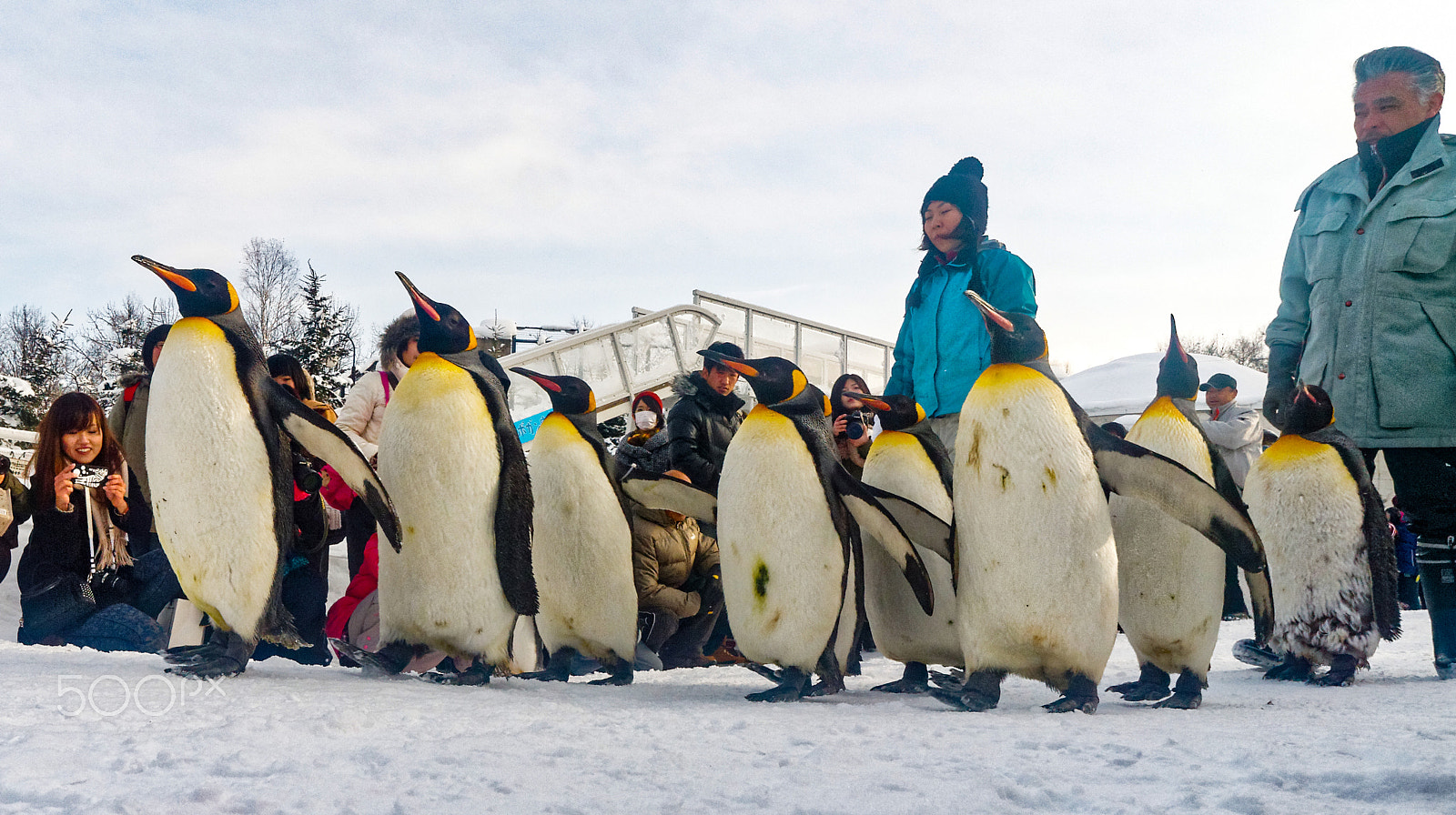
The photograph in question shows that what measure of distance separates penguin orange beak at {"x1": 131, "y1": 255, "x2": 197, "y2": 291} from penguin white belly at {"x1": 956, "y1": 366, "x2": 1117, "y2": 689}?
2.00 metres

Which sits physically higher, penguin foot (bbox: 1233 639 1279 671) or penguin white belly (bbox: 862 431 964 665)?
penguin white belly (bbox: 862 431 964 665)

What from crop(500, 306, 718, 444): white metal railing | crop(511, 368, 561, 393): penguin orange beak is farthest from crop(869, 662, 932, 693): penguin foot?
crop(500, 306, 718, 444): white metal railing

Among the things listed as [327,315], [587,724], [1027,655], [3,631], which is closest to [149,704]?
[587,724]

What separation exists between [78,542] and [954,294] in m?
3.17

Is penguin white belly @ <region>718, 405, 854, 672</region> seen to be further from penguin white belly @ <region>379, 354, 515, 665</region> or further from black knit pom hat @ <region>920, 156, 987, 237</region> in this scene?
black knit pom hat @ <region>920, 156, 987, 237</region>

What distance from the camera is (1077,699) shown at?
7.81 ft

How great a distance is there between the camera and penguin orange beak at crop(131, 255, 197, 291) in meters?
2.41

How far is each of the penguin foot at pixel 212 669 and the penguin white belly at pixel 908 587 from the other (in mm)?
1735

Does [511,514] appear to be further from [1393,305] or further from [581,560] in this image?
[1393,305]

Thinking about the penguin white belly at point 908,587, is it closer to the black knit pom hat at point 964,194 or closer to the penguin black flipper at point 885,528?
the penguin black flipper at point 885,528

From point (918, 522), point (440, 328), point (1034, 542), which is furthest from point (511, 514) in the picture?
point (1034, 542)

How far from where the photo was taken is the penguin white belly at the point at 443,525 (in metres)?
2.62

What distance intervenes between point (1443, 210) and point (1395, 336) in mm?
410

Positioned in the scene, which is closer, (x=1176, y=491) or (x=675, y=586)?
(x=1176, y=491)
